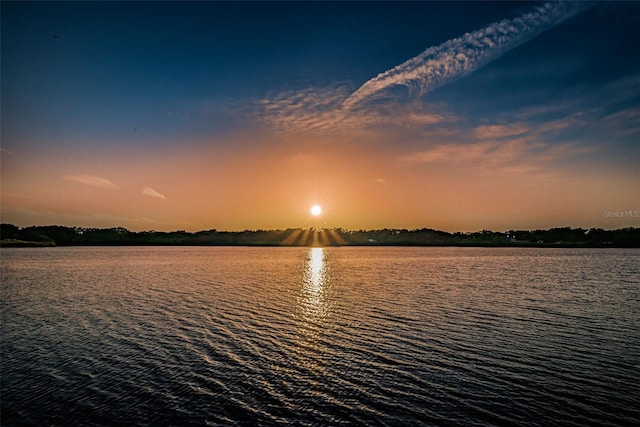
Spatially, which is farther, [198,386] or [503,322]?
[503,322]

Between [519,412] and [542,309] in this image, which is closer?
[519,412]

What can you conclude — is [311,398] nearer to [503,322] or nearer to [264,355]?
[264,355]

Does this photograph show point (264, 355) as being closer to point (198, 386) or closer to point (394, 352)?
point (198, 386)

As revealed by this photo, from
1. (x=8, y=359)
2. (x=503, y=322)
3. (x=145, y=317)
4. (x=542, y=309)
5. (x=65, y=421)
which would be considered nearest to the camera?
(x=65, y=421)

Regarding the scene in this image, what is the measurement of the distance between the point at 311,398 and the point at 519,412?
10017 mm

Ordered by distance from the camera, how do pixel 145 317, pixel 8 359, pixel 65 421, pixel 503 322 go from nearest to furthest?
pixel 65 421, pixel 8 359, pixel 503 322, pixel 145 317

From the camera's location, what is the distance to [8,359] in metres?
25.3

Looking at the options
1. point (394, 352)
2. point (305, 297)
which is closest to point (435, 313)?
point (394, 352)

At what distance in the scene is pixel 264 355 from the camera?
26.2 meters

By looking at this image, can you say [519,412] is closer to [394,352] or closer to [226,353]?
[394,352]

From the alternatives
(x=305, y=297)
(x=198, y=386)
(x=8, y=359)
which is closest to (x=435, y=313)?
(x=305, y=297)

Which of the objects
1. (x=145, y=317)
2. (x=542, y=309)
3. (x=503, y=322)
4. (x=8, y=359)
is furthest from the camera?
(x=542, y=309)

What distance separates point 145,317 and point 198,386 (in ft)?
72.1

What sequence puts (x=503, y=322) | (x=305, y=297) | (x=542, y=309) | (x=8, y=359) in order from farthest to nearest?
1. (x=305, y=297)
2. (x=542, y=309)
3. (x=503, y=322)
4. (x=8, y=359)
